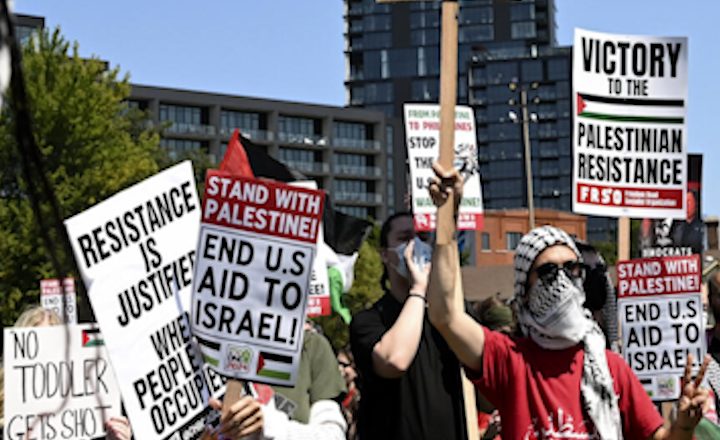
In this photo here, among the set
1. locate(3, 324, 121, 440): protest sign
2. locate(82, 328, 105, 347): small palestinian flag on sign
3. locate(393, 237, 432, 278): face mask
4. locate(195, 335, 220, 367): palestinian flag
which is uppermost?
locate(393, 237, 432, 278): face mask

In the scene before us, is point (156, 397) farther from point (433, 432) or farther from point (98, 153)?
point (98, 153)

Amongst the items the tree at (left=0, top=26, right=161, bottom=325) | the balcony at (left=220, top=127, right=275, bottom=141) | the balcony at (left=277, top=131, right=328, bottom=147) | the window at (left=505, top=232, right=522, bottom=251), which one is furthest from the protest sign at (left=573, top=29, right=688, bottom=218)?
the balcony at (left=277, top=131, right=328, bottom=147)

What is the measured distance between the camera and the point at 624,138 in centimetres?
812

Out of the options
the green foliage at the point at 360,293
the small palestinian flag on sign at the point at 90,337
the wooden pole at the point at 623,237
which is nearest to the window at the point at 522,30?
the green foliage at the point at 360,293

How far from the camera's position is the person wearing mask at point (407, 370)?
4.60m

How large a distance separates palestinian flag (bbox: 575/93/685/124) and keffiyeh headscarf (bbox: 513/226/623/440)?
4.11 m

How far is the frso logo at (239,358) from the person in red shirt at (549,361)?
0.93 meters

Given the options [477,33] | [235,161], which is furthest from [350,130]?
[235,161]

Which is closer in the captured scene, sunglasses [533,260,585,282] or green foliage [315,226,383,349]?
sunglasses [533,260,585,282]

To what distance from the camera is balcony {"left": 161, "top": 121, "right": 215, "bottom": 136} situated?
380 ft

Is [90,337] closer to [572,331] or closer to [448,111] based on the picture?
[448,111]

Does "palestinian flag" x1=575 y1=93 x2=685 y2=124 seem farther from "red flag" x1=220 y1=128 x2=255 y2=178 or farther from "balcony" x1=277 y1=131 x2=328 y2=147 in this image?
"balcony" x1=277 y1=131 x2=328 y2=147

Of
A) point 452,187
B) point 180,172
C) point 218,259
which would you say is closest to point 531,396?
point 452,187

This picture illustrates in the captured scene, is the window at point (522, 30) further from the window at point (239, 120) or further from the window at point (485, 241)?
the window at point (485, 241)
